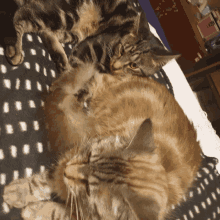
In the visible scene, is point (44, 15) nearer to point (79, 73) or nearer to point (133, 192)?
point (79, 73)

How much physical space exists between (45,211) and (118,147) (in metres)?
0.45

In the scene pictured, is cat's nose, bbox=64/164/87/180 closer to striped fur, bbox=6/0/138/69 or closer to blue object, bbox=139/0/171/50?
striped fur, bbox=6/0/138/69

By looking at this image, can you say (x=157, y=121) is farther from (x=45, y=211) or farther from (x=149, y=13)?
(x=149, y=13)

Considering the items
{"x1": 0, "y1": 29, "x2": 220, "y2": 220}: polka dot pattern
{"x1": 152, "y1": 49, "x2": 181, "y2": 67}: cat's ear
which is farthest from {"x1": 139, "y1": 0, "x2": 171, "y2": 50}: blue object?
{"x1": 0, "y1": 29, "x2": 220, "y2": 220}: polka dot pattern

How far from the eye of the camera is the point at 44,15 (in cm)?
102

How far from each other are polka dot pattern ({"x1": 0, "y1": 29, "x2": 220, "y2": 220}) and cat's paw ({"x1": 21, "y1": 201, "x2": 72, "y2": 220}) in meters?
0.05

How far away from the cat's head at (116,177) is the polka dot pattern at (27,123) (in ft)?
0.67

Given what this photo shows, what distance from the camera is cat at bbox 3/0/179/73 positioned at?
3.17 feet

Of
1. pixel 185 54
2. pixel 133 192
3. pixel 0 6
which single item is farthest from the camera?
pixel 185 54

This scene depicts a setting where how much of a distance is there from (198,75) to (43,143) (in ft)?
7.18

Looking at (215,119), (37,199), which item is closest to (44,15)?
(37,199)

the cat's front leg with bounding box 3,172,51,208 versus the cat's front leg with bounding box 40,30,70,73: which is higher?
the cat's front leg with bounding box 40,30,70,73

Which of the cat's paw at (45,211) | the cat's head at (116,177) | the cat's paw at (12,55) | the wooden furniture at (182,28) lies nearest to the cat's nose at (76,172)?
the cat's head at (116,177)

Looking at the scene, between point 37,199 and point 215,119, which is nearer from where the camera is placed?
point 37,199
